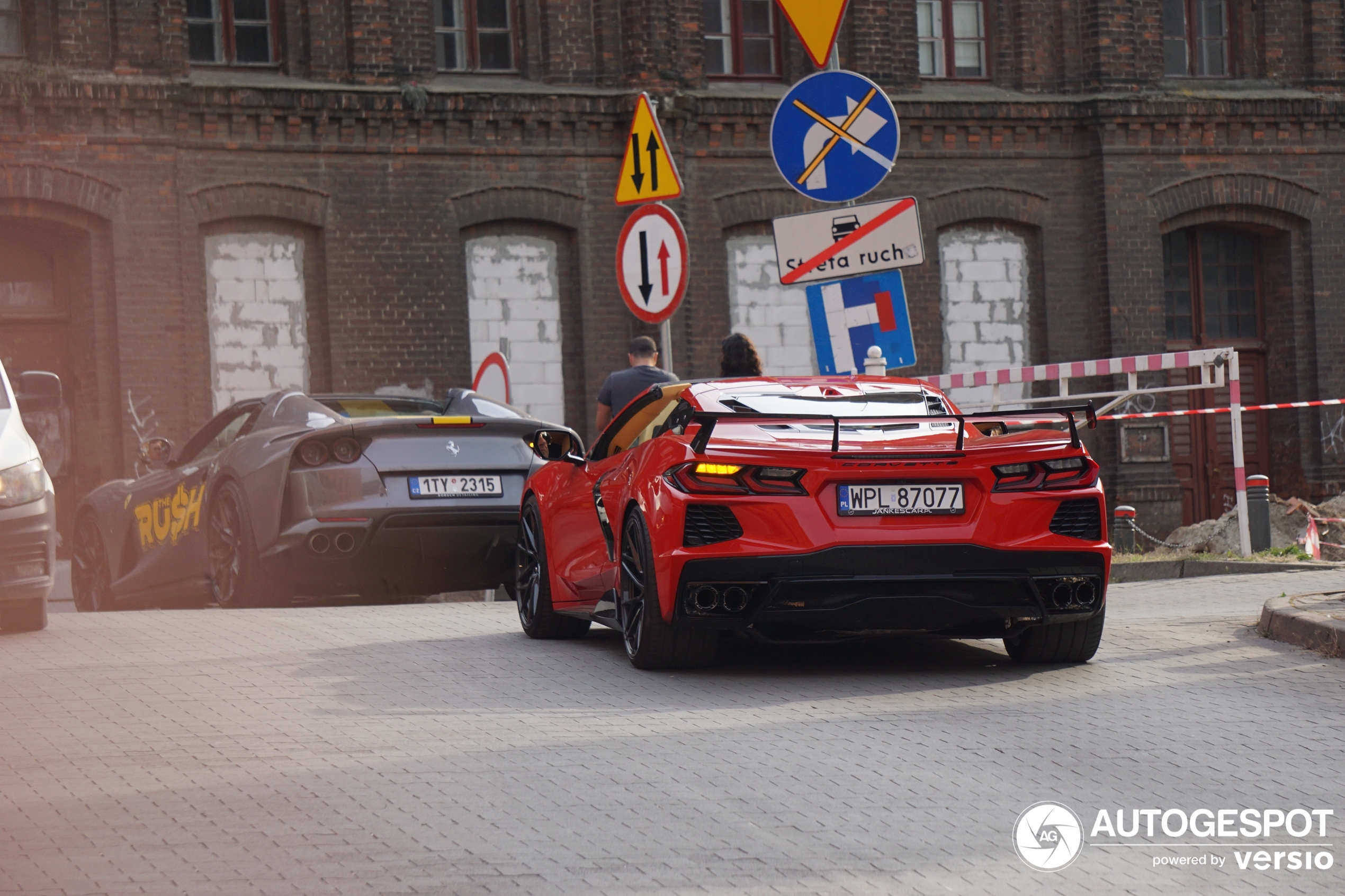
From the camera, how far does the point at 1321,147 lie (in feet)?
79.7

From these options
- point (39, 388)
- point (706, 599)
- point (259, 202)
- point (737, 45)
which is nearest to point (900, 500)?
point (706, 599)

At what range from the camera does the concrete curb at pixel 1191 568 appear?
1268cm

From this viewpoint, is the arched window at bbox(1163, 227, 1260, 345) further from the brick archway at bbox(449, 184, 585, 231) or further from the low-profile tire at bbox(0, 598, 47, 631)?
the low-profile tire at bbox(0, 598, 47, 631)

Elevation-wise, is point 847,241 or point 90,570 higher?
point 847,241

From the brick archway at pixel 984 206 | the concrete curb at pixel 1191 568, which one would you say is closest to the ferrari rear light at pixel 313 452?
the concrete curb at pixel 1191 568

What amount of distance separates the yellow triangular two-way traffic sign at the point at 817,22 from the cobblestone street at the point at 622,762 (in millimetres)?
4224

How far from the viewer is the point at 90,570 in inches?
529

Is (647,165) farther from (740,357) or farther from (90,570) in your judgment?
(90,570)

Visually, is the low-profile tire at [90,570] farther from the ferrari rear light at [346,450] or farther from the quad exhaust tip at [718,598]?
the quad exhaust tip at [718,598]

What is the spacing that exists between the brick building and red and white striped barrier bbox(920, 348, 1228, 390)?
610 centimetres

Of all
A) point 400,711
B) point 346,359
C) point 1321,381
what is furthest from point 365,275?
point 400,711

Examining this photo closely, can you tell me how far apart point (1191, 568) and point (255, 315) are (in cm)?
1183

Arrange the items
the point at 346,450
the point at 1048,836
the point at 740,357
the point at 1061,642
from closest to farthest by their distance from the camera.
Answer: the point at 1048,836 < the point at 1061,642 < the point at 346,450 < the point at 740,357

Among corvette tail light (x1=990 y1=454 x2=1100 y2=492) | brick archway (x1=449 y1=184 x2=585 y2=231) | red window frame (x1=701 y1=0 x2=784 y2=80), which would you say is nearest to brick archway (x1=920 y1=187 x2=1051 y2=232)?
red window frame (x1=701 y1=0 x2=784 y2=80)
